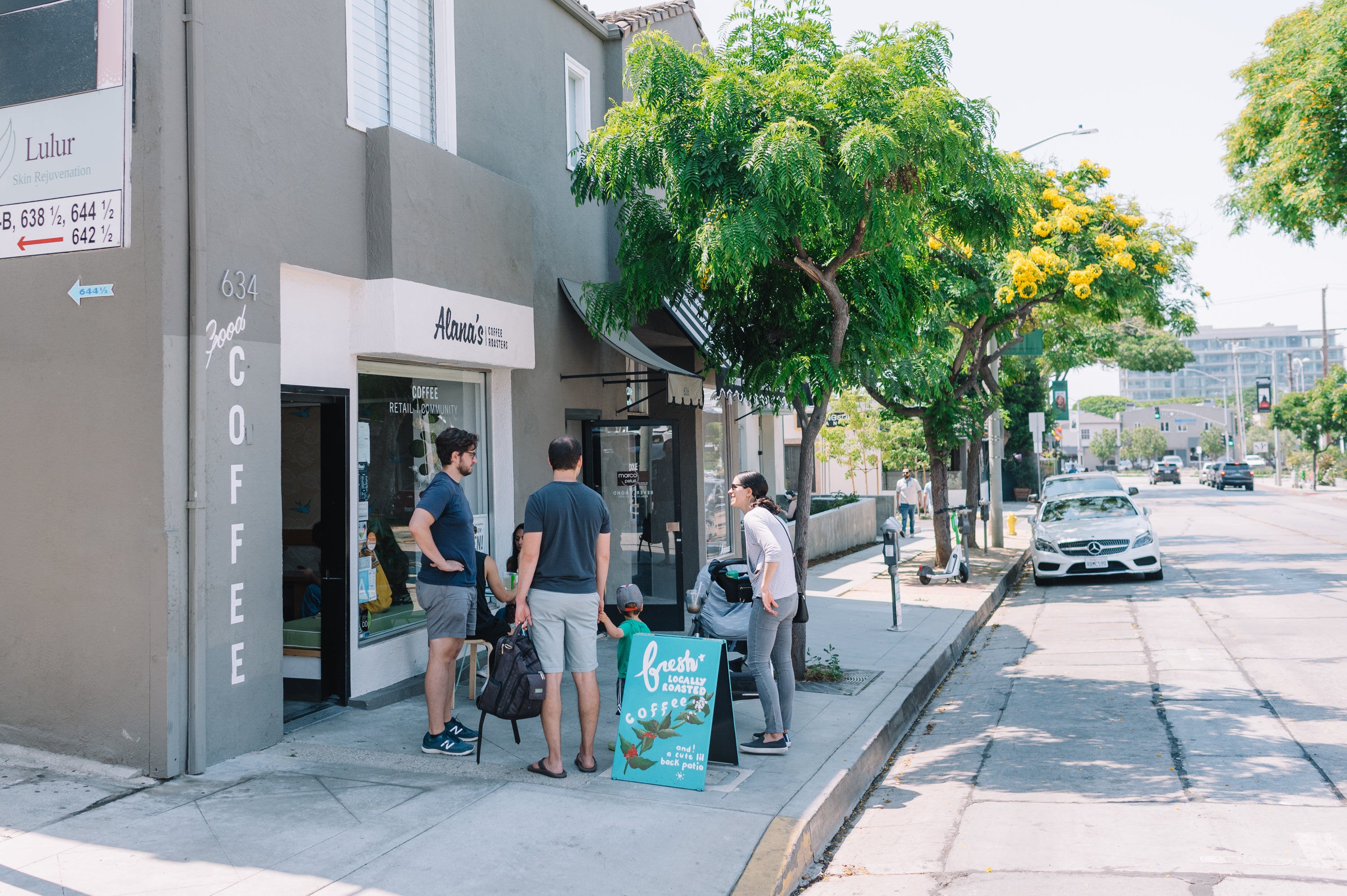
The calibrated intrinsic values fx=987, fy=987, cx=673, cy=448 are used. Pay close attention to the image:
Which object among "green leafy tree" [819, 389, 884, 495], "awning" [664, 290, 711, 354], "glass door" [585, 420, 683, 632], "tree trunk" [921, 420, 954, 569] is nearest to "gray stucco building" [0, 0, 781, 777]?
"glass door" [585, 420, 683, 632]

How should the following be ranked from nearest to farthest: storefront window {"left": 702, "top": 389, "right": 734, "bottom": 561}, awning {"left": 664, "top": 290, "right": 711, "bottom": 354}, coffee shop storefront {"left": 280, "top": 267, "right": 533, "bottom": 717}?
coffee shop storefront {"left": 280, "top": 267, "right": 533, "bottom": 717} → awning {"left": 664, "top": 290, "right": 711, "bottom": 354} → storefront window {"left": 702, "top": 389, "right": 734, "bottom": 561}

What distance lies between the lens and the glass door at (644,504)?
1019cm

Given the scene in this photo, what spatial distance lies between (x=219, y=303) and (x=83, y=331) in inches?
29.8

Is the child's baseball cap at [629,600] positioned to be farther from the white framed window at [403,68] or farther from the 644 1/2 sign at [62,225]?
the white framed window at [403,68]

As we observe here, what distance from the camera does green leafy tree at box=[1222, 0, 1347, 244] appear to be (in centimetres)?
1416

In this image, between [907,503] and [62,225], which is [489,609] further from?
[907,503]

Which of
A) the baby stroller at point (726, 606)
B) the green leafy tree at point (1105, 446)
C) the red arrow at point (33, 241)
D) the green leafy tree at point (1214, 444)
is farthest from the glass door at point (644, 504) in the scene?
the green leafy tree at point (1105, 446)

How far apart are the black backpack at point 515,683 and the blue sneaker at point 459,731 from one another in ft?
1.90

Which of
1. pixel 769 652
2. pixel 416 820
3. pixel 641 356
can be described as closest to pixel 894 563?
pixel 641 356

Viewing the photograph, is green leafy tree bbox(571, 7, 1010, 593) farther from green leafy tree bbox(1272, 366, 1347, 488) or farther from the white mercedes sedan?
green leafy tree bbox(1272, 366, 1347, 488)

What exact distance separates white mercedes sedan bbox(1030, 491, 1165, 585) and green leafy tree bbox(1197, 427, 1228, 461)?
105121 millimetres

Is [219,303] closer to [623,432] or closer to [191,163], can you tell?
[191,163]

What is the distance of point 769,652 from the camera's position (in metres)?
6.22

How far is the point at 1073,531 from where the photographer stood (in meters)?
15.5
